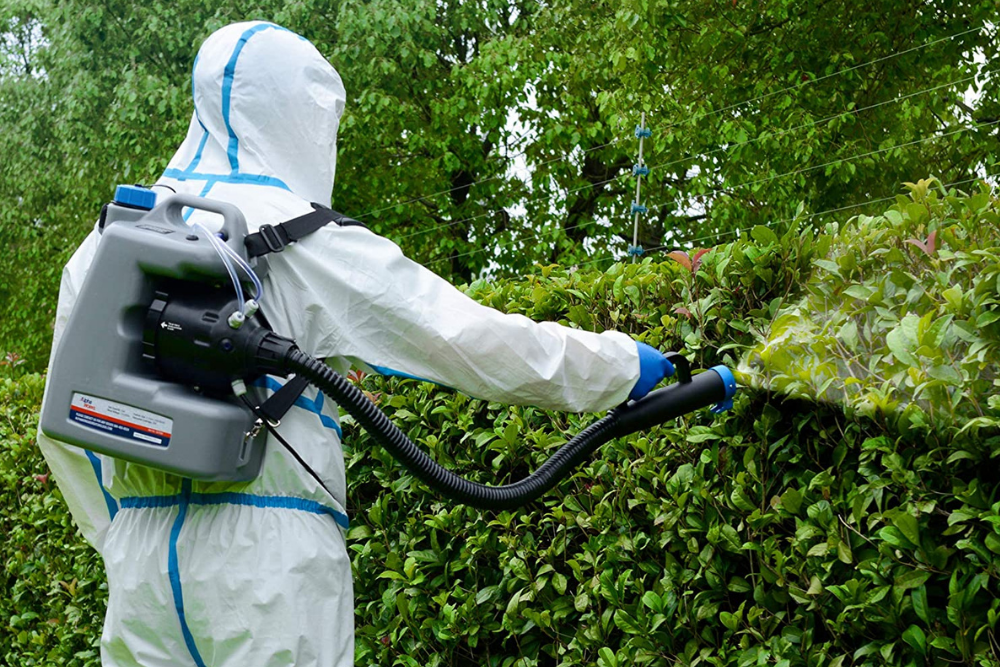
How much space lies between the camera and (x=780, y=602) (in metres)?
2.45

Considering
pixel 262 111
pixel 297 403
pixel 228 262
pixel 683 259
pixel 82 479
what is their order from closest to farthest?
pixel 228 262
pixel 297 403
pixel 262 111
pixel 82 479
pixel 683 259

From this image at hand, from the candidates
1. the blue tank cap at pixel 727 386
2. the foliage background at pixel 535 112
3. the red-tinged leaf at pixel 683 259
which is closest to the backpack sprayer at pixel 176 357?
the blue tank cap at pixel 727 386

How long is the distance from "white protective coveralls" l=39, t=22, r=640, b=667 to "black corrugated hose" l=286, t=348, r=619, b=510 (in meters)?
0.12

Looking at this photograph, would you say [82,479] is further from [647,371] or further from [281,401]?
[647,371]

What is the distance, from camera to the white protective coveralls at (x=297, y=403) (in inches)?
84.6

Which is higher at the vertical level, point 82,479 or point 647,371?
point 647,371

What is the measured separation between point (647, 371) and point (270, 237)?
839 millimetres

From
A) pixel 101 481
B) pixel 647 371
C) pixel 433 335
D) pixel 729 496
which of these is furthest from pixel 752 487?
pixel 101 481

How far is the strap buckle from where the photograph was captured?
2137mm

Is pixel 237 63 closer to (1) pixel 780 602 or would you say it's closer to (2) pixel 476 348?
(2) pixel 476 348

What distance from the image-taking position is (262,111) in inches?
93.0

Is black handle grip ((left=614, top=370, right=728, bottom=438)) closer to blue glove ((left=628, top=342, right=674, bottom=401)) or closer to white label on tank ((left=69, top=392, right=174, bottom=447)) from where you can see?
blue glove ((left=628, top=342, right=674, bottom=401))

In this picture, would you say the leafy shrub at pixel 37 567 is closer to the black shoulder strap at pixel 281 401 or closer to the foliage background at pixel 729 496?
the foliage background at pixel 729 496

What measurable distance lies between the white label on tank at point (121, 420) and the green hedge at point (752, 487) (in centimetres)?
115
